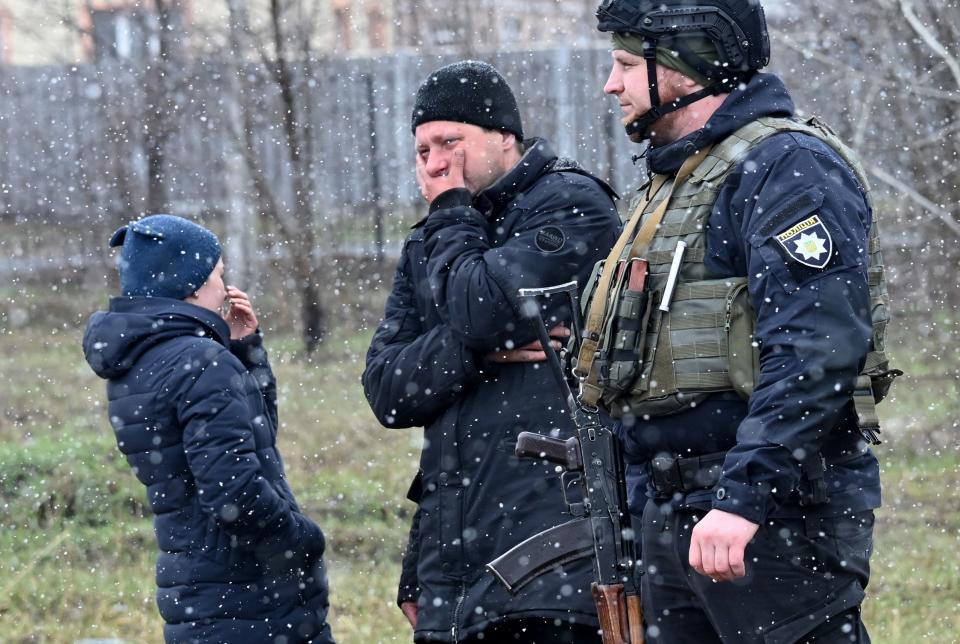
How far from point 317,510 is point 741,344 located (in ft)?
15.9

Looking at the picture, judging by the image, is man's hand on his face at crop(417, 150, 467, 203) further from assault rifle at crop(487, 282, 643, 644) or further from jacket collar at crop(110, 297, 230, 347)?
jacket collar at crop(110, 297, 230, 347)

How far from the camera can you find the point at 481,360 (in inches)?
133

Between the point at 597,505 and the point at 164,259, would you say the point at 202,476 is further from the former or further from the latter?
the point at 597,505

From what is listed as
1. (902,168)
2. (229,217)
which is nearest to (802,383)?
(902,168)

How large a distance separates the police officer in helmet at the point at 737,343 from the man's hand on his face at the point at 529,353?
12.8 inches

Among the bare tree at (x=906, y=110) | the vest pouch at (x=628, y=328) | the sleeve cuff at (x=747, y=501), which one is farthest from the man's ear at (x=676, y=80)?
the bare tree at (x=906, y=110)

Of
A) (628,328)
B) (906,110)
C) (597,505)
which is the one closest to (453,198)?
(628,328)

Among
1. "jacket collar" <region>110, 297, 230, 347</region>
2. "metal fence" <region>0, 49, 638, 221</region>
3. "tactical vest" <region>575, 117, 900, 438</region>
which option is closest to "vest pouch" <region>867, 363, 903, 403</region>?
"tactical vest" <region>575, 117, 900, 438</region>

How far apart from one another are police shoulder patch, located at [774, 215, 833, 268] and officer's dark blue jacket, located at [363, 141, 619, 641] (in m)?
0.86

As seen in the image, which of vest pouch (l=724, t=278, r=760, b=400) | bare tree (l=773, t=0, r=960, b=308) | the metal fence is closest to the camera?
vest pouch (l=724, t=278, r=760, b=400)

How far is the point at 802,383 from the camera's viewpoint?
248 cm

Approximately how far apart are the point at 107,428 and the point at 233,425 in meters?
5.24

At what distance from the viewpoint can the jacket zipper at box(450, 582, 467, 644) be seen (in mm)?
3234

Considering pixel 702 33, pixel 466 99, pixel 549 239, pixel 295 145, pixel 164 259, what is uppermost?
pixel 702 33
